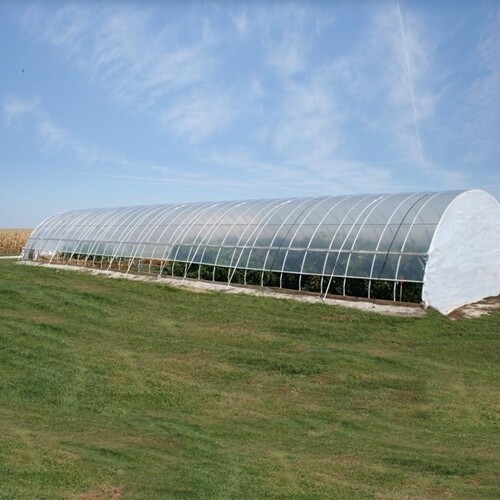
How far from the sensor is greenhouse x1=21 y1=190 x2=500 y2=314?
2716 centimetres

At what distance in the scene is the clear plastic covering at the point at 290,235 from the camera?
27.9 metres

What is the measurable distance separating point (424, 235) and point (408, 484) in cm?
1860

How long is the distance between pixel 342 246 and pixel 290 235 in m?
3.65

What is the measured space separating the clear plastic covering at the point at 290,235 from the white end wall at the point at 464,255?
59 cm

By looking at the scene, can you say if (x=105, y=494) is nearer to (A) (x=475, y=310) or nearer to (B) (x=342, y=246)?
(B) (x=342, y=246)

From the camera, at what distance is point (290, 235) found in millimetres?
32312

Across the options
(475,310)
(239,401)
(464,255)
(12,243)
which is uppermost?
(464,255)

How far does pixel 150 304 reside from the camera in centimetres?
2681

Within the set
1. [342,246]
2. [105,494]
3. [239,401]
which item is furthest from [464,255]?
[105,494]

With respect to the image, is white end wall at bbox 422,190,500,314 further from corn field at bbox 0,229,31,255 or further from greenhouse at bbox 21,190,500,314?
corn field at bbox 0,229,31,255

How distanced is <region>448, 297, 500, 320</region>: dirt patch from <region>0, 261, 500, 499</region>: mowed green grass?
1.40 meters

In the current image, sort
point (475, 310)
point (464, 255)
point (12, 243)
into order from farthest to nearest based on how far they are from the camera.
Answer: point (12, 243), point (464, 255), point (475, 310)

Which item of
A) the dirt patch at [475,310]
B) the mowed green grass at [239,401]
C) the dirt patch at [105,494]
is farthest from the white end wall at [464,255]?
the dirt patch at [105,494]

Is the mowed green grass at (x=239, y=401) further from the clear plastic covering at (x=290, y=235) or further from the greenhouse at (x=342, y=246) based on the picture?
the clear plastic covering at (x=290, y=235)
